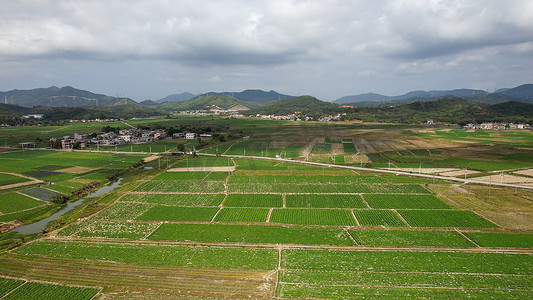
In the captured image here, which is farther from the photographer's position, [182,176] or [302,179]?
[182,176]

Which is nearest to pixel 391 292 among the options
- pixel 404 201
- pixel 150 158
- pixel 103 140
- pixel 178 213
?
pixel 404 201

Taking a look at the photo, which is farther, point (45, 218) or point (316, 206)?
point (316, 206)

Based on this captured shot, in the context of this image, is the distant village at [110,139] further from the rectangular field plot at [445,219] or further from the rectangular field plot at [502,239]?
the rectangular field plot at [502,239]

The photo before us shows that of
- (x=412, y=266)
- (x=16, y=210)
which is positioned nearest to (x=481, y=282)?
(x=412, y=266)

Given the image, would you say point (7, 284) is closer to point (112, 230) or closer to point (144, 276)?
point (112, 230)

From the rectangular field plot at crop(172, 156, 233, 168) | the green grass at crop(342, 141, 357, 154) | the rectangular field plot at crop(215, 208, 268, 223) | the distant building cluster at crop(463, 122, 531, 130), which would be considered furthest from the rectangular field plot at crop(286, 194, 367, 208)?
the distant building cluster at crop(463, 122, 531, 130)

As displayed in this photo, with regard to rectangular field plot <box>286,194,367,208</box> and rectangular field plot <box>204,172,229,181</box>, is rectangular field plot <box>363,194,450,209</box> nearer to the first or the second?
rectangular field plot <box>286,194,367,208</box>

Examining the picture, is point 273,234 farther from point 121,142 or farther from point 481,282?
point 121,142
